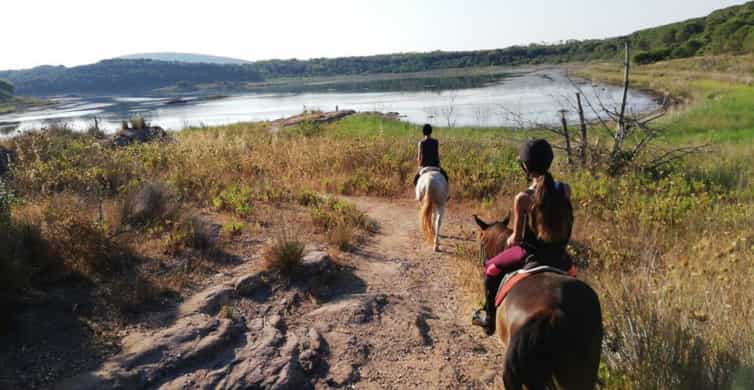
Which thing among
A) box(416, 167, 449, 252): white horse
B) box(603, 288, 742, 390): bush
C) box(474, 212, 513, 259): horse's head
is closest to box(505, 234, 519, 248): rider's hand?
box(474, 212, 513, 259): horse's head

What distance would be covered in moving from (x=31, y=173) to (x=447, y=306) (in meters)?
8.27

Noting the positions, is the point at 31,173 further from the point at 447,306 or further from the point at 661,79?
the point at 661,79

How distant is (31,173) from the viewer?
9.45 m

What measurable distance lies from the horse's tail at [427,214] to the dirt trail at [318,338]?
1.21 m

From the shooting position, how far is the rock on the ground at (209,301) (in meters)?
5.49

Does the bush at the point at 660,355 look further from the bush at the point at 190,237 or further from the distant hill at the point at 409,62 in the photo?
the distant hill at the point at 409,62

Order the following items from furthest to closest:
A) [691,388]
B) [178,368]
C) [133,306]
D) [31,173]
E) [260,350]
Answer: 1. [31,173]
2. [133,306]
3. [260,350]
4. [178,368]
5. [691,388]

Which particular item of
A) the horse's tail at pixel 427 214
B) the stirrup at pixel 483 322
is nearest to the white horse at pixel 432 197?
the horse's tail at pixel 427 214

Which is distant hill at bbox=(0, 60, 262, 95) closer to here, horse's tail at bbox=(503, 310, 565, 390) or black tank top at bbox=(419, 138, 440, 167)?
black tank top at bbox=(419, 138, 440, 167)

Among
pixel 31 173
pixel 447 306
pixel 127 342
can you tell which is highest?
pixel 31 173

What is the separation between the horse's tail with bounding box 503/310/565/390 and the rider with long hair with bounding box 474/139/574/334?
0.77m

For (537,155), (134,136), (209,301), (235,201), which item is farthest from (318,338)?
(134,136)

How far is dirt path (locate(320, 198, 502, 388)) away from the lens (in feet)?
15.6

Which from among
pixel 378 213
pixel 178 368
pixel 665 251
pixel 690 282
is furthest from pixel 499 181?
pixel 178 368
